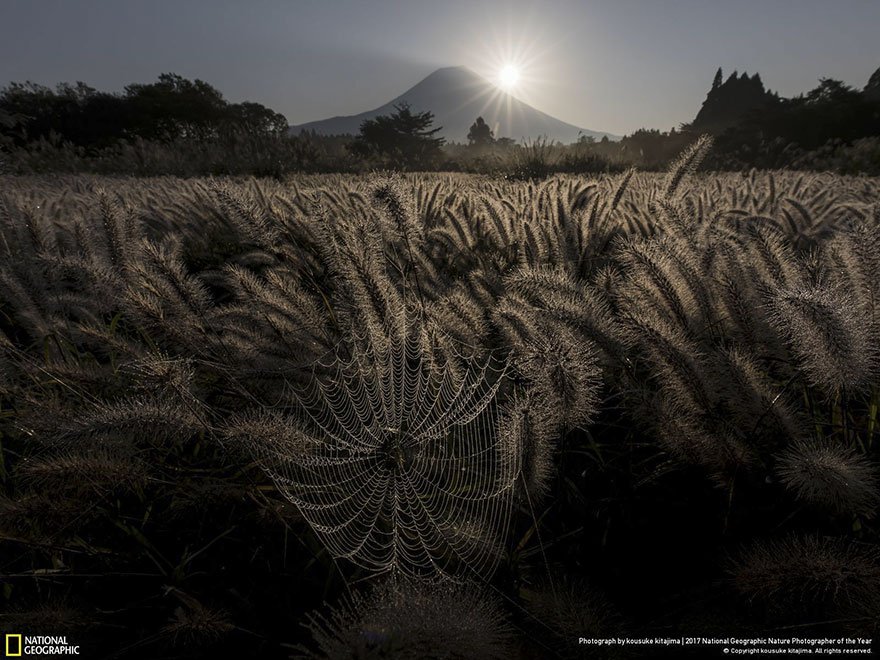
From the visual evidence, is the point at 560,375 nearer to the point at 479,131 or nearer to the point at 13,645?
the point at 13,645

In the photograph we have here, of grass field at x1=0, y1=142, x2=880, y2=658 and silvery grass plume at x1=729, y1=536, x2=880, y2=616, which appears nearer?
silvery grass plume at x1=729, y1=536, x2=880, y2=616

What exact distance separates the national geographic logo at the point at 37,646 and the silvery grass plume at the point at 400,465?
1.72ft

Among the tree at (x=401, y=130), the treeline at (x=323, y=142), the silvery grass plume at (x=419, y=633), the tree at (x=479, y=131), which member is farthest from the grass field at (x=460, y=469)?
the tree at (x=479, y=131)

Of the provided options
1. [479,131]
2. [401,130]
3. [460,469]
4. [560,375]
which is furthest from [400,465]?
[479,131]

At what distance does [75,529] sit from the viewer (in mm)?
1434

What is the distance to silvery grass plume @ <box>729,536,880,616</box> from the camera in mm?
977

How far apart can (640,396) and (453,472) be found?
69 cm

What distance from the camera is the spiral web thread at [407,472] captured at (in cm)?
138

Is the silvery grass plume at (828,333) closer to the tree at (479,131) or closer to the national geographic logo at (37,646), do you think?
the national geographic logo at (37,646)

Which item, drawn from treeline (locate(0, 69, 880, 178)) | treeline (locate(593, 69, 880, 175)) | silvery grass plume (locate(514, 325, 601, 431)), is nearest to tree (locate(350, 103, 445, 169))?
treeline (locate(0, 69, 880, 178))

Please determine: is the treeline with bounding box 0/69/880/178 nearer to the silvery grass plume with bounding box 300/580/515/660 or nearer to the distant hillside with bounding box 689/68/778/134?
the silvery grass plume with bounding box 300/580/515/660

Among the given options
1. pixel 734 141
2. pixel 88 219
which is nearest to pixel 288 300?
pixel 88 219

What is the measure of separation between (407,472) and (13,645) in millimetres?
1253

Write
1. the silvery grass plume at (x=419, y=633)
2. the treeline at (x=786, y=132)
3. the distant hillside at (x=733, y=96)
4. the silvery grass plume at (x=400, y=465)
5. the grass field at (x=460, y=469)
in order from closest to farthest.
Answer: the silvery grass plume at (x=419, y=633) < the grass field at (x=460, y=469) < the silvery grass plume at (x=400, y=465) < the treeline at (x=786, y=132) < the distant hillside at (x=733, y=96)
